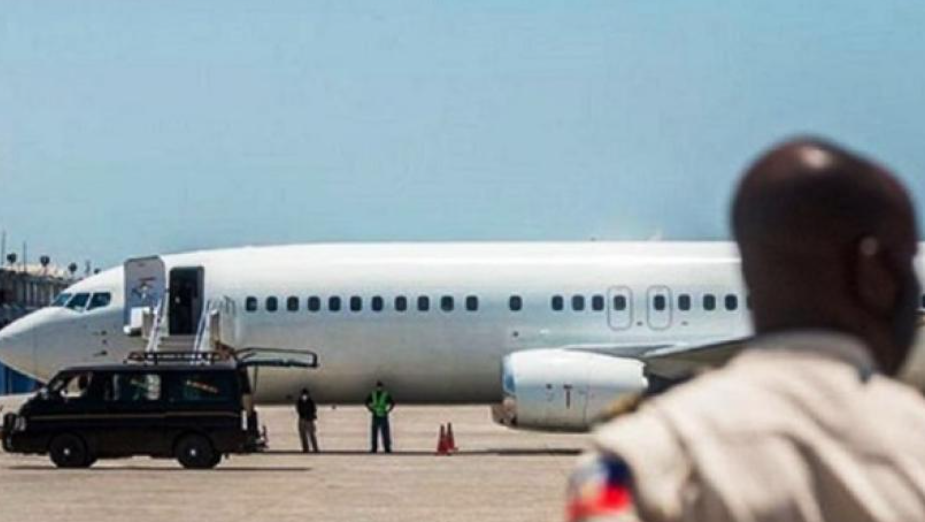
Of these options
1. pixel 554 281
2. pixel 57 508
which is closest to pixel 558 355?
pixel 554 281

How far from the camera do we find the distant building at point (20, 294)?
89.4 m

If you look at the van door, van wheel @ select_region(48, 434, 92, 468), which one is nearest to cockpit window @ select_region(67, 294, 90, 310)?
the van door

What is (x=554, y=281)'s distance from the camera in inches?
1254

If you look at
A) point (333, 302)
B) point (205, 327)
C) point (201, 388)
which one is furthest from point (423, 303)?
point (201, 388)

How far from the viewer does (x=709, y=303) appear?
31.8m

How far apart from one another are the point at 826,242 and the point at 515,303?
96.8 ft

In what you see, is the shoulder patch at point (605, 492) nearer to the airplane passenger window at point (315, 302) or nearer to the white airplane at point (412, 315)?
the white airplane at point (412, 315)

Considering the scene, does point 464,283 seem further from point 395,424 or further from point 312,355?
point 395,424

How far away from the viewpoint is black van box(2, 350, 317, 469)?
26.3m

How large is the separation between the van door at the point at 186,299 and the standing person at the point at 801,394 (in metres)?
30.0

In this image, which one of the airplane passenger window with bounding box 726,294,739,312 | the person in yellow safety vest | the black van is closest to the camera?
the black van

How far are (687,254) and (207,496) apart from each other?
1318 centimetres

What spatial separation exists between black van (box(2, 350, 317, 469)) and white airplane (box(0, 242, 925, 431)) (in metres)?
4.70

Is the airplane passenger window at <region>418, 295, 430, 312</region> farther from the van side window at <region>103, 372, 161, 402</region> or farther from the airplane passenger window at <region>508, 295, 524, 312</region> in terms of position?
the van side window at <region>103, 372, 161, 402</region>
